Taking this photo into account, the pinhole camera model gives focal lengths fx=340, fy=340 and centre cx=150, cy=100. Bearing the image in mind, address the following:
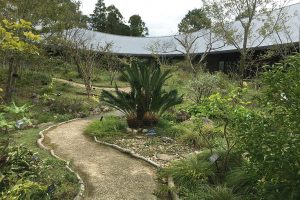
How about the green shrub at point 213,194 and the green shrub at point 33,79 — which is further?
the green shrub at point 33,79

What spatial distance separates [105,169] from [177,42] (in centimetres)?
2401

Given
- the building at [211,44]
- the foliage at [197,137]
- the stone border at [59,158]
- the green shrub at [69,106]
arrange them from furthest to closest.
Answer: the building at [211,44]
the green shrub at [69,106]
the foliage at [197,137]
the stone border at [59,158]

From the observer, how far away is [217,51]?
22.1 meters

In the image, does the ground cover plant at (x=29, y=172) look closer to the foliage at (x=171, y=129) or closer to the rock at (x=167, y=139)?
the rock at (x=167, y=139)

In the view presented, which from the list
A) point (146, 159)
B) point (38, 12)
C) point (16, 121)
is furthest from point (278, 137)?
point (38, 12)

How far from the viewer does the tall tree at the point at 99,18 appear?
4472 centimetres

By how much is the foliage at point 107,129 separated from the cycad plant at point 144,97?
30 centimetres

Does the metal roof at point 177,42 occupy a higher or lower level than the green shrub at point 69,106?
higher

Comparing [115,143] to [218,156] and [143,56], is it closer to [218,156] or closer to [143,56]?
[218,156]

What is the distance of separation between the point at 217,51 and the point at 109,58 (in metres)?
7.09

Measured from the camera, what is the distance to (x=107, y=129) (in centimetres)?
858

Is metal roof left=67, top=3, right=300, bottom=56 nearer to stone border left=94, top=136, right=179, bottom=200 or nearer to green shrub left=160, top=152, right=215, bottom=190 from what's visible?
stone border left=94, top=136, right=179, bottom=200

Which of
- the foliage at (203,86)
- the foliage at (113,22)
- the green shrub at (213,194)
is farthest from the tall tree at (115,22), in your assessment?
the green shrub at (213,194)

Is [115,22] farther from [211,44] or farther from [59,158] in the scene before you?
[59,158]
